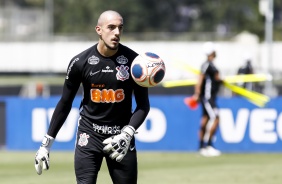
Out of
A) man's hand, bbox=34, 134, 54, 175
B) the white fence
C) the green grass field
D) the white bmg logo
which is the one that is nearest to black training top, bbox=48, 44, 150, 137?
man's hand, bbox=34, 134, 54, 175

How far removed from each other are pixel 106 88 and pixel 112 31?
0.57 metres

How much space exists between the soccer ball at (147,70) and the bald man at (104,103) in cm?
11

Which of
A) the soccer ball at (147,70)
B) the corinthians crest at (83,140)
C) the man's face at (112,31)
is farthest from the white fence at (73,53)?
the man's face at (112,31)

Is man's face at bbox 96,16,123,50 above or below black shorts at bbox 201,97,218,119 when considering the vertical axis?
above

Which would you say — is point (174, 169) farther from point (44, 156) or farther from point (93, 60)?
point (93, 60)

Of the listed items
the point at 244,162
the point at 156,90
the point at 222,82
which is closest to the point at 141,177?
the point at 244,162

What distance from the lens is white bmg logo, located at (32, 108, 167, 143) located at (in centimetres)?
1934

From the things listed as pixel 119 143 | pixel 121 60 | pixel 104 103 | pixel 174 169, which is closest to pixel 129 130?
pixel 119 143

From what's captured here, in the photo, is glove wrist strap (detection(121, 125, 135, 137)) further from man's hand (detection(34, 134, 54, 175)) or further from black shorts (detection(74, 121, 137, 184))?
man's hand (detection(34, 134, 54, 175))

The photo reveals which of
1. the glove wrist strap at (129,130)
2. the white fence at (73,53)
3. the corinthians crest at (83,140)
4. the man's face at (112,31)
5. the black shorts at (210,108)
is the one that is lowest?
the white fence at (73,53)

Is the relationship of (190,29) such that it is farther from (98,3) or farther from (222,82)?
(222,82)

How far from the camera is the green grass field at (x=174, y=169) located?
1413 centimetres

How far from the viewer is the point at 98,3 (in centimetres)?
9400

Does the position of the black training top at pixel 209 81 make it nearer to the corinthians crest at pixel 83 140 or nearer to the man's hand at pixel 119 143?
the corinthians crest at pixel 83 140
